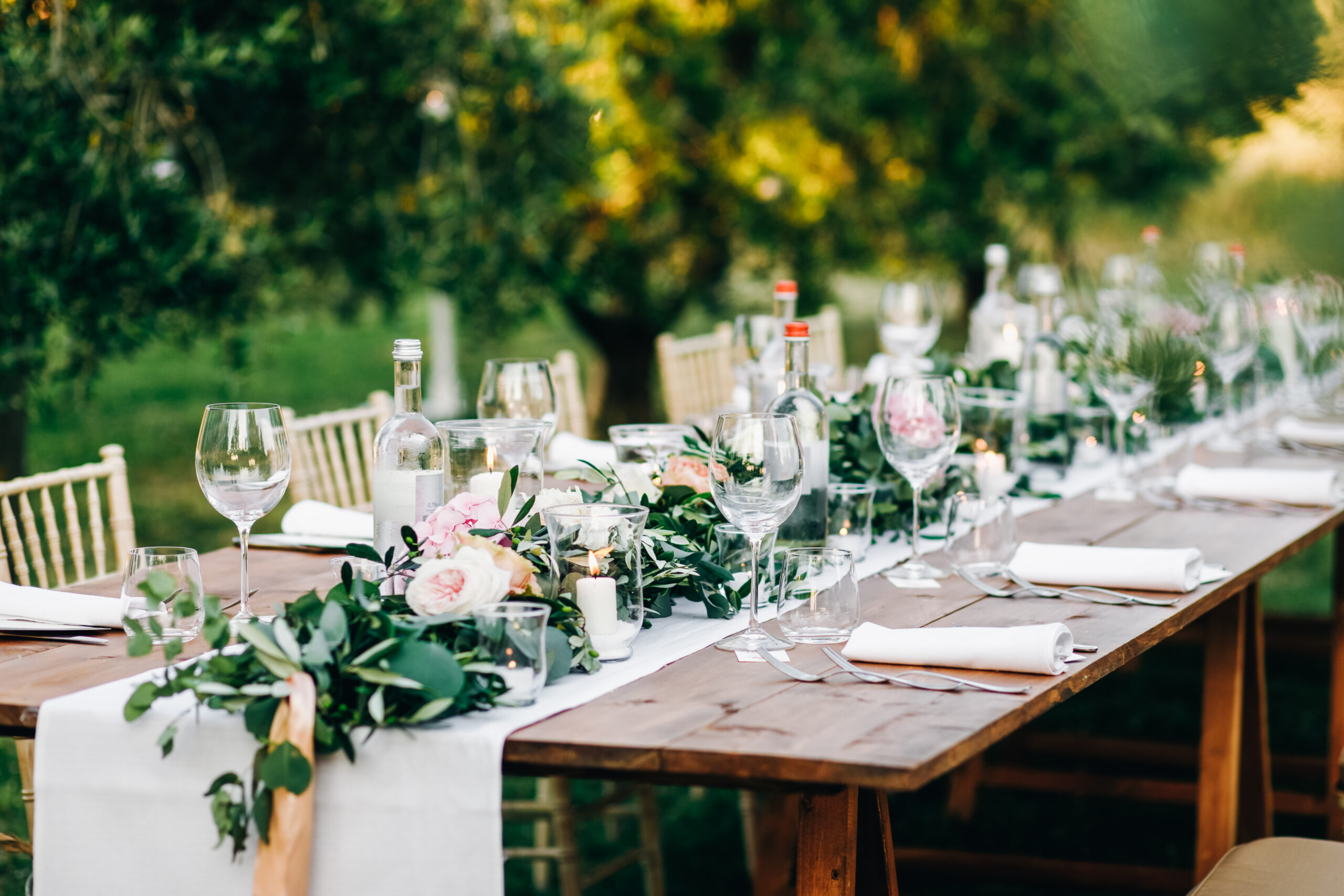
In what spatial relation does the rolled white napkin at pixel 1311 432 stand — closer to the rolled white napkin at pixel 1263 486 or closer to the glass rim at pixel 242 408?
the rolled white napkin at pixel 1263 486

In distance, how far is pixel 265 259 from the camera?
13.9 ft

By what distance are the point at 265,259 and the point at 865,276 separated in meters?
3.73

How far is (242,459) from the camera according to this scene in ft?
5.24

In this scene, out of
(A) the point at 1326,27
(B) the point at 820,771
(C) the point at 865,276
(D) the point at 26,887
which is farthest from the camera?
(C) the point at 865,276

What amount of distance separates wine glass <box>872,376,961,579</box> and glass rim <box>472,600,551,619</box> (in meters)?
0.74

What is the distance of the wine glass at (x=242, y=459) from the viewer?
159 cm

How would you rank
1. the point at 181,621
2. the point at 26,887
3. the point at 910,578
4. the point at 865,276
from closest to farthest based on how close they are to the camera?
the point at 181,621 → the point at 26,887 → the point at 910,578 → the point at 865,276

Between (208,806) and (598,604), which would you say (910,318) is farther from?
(208,806)

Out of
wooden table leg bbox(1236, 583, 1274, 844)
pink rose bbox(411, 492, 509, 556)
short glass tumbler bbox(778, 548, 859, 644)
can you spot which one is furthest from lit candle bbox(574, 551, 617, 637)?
wooden table leg bbox(1236, 583, 1274, 844)

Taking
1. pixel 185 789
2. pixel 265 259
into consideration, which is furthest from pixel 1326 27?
pixel 265 259

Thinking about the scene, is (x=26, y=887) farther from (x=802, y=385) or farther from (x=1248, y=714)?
(x=1248, y=714)

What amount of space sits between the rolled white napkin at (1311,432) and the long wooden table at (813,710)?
105cm

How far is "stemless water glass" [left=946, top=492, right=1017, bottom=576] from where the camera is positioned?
194 centimetres

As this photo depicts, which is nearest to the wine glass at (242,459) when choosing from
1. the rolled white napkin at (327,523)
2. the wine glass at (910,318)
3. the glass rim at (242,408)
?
the glass rim at (242,408)
